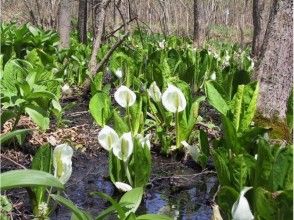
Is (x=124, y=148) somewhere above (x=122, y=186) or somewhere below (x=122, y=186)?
above

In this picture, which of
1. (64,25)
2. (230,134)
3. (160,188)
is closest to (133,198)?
(230,134)

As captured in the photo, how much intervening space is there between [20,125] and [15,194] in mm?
1260

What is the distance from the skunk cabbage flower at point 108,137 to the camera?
230 cm

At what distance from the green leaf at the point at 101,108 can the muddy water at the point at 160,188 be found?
0.80 feet

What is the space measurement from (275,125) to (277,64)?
359 mm

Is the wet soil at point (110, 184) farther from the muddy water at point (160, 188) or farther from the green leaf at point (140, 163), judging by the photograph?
the green leaf at point (140, 163)

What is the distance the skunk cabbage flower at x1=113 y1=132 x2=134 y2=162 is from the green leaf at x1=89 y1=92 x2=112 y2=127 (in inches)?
40.7

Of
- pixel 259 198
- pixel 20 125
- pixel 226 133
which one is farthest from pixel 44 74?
pixel 259 198

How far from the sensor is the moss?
2.98 metres

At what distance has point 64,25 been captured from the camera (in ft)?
25.5

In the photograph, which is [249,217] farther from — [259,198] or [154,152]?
[154,152]

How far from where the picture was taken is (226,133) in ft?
8.14

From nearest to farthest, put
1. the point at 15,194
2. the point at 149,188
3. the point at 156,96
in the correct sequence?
→ the point at 15,194 < the point at 149,188 < the point at 156,96

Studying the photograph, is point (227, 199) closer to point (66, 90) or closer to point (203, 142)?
point (203, 142)
